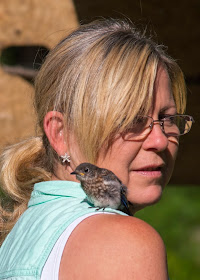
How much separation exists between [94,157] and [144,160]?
0.19m

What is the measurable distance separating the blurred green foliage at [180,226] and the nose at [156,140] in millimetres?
3946

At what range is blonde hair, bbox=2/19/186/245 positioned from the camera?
2.26 metres

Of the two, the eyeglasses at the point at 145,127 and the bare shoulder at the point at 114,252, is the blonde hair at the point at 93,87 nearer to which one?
the eyeglasses at the point at 145,127

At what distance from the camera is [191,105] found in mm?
3727

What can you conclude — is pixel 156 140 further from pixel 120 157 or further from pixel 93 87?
pixel 93 87

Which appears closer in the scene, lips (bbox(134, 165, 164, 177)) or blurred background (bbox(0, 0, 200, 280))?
lips (bbox(134, 165, 164, 177))

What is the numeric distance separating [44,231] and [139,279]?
1.27 feet

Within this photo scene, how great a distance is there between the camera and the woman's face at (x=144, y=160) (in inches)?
92.0

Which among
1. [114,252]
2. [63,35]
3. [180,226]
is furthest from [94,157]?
[180,226]

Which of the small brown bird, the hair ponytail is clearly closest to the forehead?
the small brown bird

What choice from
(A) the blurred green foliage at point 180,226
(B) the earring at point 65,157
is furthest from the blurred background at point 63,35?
(A) the blurred green foliage at point 180,226

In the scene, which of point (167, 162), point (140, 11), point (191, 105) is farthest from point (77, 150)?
point (191, 105)

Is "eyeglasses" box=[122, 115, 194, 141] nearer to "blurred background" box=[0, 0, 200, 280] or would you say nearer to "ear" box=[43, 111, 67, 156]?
"ear" box=[43, 111, 67, 156]

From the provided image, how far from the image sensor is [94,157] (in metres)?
2.35
